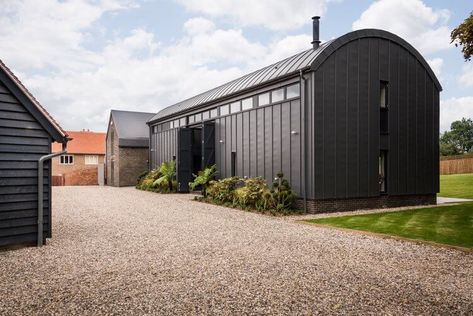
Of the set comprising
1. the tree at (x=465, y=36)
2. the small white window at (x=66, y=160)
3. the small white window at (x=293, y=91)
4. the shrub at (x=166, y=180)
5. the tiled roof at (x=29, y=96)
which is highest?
the tree at (x=465, y=36)

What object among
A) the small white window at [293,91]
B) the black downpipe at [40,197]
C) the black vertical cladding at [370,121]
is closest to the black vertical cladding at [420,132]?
the black vertical cladding at [370,121]

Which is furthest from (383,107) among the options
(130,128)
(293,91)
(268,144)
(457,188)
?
(130,128)

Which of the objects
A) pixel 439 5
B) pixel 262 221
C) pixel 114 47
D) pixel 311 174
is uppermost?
pixel 114 47

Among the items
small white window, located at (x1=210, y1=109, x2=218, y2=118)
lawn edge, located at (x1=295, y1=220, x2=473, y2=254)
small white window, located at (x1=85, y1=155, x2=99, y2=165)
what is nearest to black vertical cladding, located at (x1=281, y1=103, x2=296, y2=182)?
lawn edge, located at (x1=295, y1=220, x2=473, y2=254)

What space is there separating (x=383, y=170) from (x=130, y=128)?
961 inches

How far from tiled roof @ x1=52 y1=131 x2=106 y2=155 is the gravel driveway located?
35343mm

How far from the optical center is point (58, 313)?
4418mm

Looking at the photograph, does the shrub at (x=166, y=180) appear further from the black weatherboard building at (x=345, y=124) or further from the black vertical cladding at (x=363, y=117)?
the black vertical cladding at (x=363, y=117)

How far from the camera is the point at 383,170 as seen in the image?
15.8m

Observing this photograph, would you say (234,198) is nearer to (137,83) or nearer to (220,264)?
(220,264)

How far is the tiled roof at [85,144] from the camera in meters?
42.8

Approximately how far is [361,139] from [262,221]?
5.94m

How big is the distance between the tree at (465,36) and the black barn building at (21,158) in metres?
11.3

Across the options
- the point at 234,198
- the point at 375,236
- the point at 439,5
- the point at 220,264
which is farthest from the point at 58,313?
the point at 439,5
